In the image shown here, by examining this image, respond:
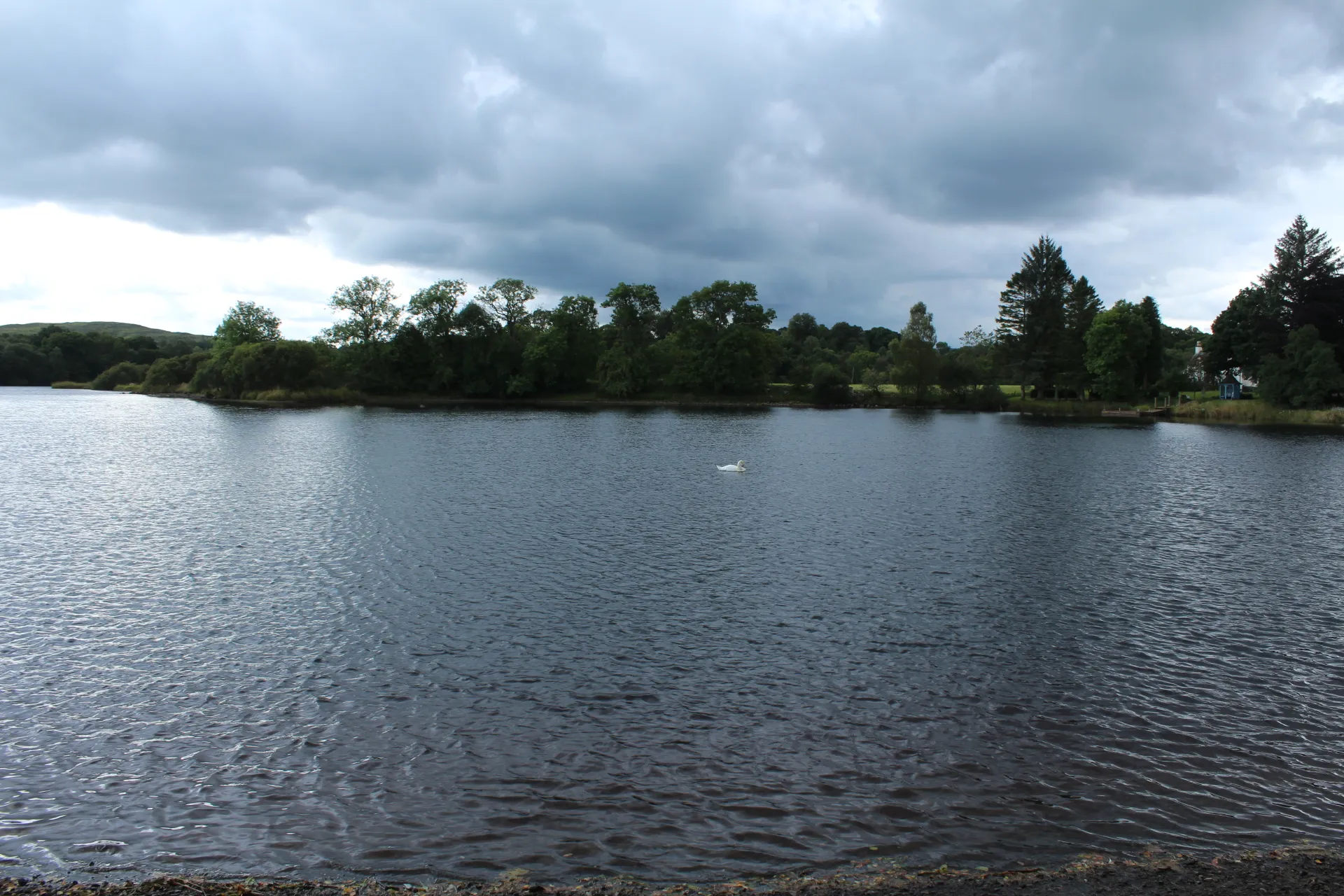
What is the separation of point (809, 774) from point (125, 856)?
7.47 m

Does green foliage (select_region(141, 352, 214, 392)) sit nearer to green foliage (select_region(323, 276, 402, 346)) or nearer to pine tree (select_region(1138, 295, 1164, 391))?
green foliage (select_region(323, 276, 402, 346))

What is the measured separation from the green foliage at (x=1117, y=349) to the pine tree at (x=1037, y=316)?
7906 mm

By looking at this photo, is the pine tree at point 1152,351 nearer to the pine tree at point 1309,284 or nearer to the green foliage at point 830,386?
the pine tree at point 1309,284

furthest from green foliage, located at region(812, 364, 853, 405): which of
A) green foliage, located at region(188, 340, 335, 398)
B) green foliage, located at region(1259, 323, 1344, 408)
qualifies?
green foliage, located at region(188, 340, 335, 398)

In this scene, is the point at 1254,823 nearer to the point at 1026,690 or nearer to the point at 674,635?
the point at 1026,690

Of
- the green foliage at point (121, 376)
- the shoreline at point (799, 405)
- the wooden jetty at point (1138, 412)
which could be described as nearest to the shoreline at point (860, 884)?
the shoreline at point (799, 405)

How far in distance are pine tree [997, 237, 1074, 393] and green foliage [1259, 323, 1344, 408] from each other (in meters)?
34.5

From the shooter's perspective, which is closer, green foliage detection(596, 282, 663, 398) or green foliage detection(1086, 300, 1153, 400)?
green foliage detection(1086, 300, 1153, 400)

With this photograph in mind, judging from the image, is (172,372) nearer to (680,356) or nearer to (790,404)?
(680,356)

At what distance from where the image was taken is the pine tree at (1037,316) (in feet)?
415

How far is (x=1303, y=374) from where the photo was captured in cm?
8838

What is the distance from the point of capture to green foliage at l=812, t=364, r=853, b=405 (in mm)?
136250

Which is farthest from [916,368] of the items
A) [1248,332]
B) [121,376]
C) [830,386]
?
[121,376]

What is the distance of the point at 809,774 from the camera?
33.4 feet
